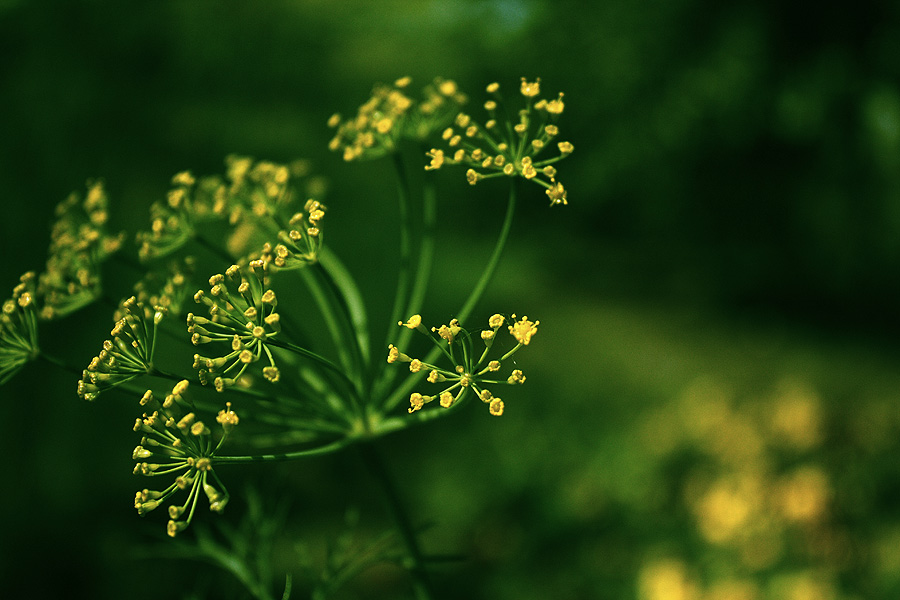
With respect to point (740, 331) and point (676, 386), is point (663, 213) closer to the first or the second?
point (740, 331)

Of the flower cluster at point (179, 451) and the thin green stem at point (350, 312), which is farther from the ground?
the thin green stem at point (350, 312)

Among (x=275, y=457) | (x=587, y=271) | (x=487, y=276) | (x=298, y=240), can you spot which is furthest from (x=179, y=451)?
(x=587, y=271)

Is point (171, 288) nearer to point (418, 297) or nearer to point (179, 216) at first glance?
point (179, 216)

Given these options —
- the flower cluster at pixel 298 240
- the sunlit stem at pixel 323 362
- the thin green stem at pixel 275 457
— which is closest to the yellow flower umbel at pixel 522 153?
the flower cluster at pixel 298 240

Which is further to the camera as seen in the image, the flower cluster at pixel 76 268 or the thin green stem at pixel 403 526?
the flower cluster at pixel 76 268

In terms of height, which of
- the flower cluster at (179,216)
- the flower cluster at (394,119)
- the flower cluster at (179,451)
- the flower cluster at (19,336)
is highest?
the flower cluster at (394,119)

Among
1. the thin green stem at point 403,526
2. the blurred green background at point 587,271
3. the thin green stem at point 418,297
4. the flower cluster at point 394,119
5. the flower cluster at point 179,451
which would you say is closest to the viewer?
the flower cluster at point 179,451

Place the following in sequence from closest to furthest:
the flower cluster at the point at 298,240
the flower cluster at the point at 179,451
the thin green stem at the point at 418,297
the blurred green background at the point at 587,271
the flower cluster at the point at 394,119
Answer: the flower cluster at the point at 179,451, the flower cluster at the point at 298,240, the thin green stem at the point at 418,297, the flower cluster at the point at 394,119, the blurred green background at the point at 587,271

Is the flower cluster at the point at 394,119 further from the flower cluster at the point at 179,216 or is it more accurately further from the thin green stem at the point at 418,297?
the flower cluster at the point at 179,216
